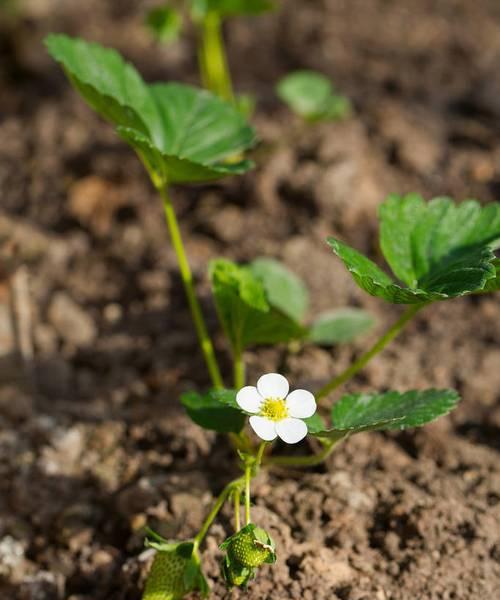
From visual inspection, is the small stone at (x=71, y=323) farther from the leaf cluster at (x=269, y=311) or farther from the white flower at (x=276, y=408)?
the white flower at (x=276, y=408)

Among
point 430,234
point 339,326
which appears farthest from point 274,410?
point 339,326

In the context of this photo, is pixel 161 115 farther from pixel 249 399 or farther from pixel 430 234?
pixel 249 399

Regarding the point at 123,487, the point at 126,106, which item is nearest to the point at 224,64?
the point at 126,106

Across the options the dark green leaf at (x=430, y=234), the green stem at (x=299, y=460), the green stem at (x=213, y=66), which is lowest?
the green stem at (x=299, y=460)

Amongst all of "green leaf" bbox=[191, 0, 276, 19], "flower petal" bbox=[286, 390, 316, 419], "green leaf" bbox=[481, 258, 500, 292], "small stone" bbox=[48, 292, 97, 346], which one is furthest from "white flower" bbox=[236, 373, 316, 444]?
"green leaf" bbox=[191, 0, 276, 19]

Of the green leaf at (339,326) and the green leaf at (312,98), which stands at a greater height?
the green leaf at (312,98)

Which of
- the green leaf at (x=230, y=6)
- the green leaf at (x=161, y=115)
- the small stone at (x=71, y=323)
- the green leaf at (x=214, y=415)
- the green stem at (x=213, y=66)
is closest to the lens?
the green leaf at (x=214, y=415)

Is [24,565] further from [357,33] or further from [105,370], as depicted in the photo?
[357,33]

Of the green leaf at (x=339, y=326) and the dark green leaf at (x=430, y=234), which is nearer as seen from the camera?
the dark green leaf at (x=430, y=234)

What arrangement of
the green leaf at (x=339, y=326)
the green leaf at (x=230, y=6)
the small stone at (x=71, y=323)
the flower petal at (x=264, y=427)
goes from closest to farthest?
the flower petal at (x=264, y=427), the green leaf at (x=339, y=326), the small stone at (x=71, y=323), the green leaf at (x=230, y=6)

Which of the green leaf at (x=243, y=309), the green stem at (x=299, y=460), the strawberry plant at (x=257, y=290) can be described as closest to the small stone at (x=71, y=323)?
the strawberry plant at (x=257, y=290)
